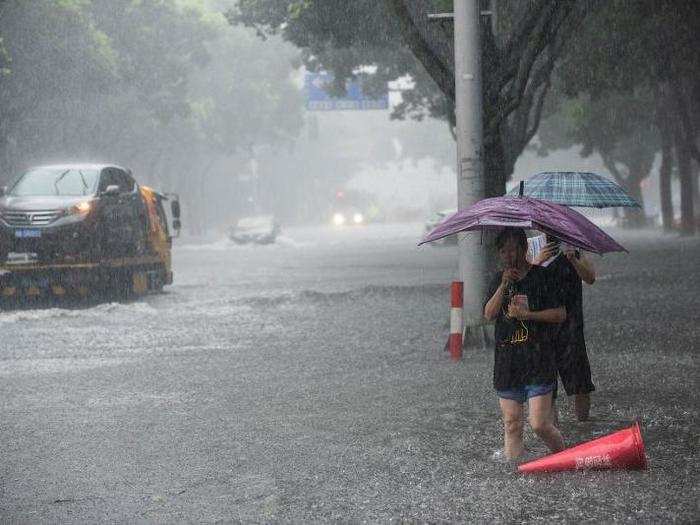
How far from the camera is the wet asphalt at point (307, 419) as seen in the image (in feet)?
18.9

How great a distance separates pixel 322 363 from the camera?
1127 centimetres

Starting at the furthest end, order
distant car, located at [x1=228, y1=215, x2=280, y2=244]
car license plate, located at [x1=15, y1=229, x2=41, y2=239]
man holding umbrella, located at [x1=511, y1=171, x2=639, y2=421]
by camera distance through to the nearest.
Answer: distant car, located at [x1=228, y1=215, x2=280, y2=244]
car license plate, located at [x1=15, y1=229, x2=41, y2=239]
man holding umbrella, located at [x1=511, y1=171, x2=639, y2=421]

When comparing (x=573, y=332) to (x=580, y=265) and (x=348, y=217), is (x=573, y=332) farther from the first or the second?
(x=348, y=217)

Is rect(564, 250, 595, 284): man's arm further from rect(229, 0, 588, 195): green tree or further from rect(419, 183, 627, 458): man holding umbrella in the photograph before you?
rect(229, 0, 588, 195): green tree

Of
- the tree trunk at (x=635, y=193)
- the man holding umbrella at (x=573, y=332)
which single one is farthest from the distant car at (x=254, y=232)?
the man holding umbrella at (x=573, y=332)

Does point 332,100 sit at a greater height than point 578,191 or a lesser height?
greater

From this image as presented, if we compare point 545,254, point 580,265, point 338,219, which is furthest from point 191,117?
point 545,254

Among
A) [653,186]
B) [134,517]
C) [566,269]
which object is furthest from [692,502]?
[653,186]

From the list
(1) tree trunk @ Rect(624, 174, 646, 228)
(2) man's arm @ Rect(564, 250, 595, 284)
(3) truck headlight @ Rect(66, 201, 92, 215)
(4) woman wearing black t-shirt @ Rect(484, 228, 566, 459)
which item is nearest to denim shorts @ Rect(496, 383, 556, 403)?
(4) woman wearing black t-shirt @ Rect(484, 228, 566, 459)

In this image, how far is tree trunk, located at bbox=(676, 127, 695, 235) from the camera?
38062 millimetres

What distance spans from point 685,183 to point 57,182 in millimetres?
26107

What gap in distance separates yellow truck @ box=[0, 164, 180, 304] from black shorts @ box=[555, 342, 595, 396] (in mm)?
11347

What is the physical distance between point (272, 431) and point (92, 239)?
34.1 feet

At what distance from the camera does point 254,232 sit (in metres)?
52.1
